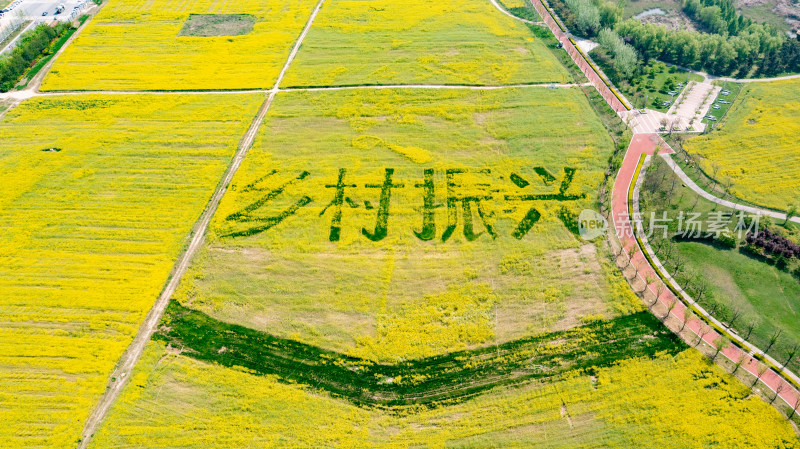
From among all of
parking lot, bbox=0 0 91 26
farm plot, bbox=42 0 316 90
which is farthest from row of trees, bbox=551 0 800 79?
parking lot, bbox=0 0 91 26

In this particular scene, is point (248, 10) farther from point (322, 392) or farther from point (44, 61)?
point (322, 392)

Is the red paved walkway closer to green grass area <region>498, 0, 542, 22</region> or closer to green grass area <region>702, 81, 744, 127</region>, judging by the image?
green grass area <region>498, 0, 542, 22</region>

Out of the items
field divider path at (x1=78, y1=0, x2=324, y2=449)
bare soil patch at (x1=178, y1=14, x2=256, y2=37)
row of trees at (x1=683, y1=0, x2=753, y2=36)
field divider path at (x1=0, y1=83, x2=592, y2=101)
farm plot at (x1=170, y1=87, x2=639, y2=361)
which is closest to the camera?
field divider path at (x1=78, y1=0, x2=324, y2=449)

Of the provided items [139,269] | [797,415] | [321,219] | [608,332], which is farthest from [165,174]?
[797,415]

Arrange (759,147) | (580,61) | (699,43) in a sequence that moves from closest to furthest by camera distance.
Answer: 1. (759,147)
2. (699,43)
3. (580,61)

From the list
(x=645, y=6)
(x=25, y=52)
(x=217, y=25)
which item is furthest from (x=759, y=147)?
(x=25, y=52)

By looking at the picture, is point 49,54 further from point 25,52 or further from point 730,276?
point 730,276

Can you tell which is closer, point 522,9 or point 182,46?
point 182,46
